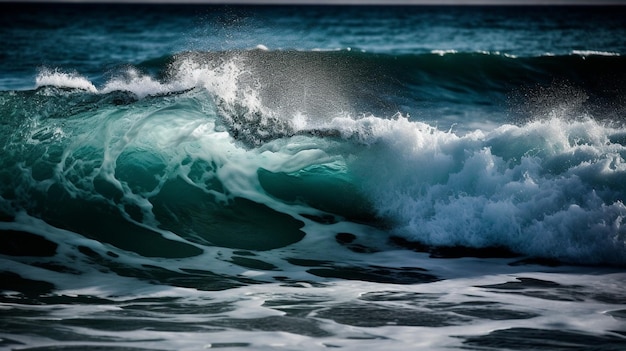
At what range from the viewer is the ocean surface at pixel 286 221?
15.9ft

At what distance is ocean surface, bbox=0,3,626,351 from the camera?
4859 mm

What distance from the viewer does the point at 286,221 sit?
25.5ft

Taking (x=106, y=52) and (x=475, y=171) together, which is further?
(x=106, y=52)

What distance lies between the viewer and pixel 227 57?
31.0 ft

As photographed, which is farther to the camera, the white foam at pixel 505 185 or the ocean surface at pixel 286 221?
the white foam at pixel 505 185

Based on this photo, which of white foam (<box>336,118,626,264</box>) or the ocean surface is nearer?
the ocean surface

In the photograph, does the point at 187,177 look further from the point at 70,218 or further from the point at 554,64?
the point at 554,64

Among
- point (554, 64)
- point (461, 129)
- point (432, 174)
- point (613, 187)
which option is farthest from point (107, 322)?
point (554, 64)

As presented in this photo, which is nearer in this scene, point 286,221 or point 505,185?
point 505,185

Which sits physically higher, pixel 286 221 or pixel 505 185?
pixel 505 185

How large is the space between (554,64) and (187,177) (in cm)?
1061

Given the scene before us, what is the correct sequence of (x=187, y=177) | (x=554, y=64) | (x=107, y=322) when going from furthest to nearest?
(x=554, y=64), (x=187, y=177), (x=107, y=322)

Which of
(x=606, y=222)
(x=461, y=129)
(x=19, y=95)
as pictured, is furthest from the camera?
(x=461, y=129)

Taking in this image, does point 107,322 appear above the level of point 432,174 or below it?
below
